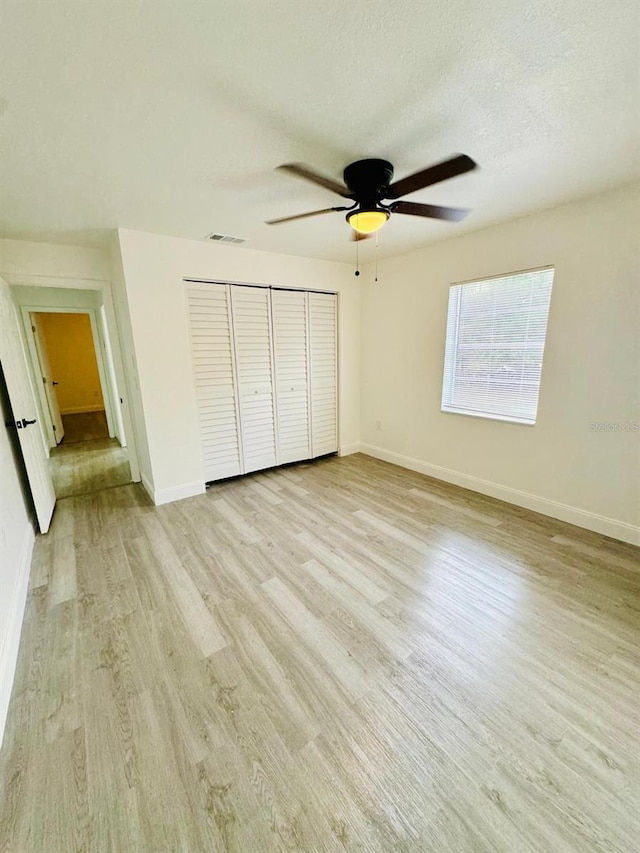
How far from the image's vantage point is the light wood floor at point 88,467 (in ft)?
12.4

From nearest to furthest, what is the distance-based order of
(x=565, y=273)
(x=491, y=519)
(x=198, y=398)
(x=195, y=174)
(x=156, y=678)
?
1. (x=156, y=678)
2. (x=195, y=174)
3. (x=565, y=273)
4. (x=491, y=519)
5. (x=198, y=398)

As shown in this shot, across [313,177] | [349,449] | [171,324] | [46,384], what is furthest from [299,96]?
[46,384]

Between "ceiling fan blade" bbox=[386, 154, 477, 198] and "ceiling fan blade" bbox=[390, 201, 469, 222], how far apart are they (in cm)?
8

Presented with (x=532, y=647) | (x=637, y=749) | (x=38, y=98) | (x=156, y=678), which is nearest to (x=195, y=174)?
(x=38, y=98)

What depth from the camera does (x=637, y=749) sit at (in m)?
1.24

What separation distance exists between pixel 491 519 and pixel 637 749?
1.73 metres

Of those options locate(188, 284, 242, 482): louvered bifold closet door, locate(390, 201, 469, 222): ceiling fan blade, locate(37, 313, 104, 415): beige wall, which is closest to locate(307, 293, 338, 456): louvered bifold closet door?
locate(188, 284, 242, 482): louvered bifold closet door

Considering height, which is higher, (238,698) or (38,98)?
(38,98)

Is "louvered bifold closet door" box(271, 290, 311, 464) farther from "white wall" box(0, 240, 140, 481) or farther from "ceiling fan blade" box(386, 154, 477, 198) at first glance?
"ceiling fan blade" box(386, 154, 477, 198)

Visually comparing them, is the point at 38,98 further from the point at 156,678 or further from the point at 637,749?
the point at 637,749

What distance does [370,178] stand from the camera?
182cm

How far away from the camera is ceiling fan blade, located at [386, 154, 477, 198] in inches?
56.2

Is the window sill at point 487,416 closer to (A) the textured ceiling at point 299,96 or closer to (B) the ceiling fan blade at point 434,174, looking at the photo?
(A) the textured ceiling at point 299,96

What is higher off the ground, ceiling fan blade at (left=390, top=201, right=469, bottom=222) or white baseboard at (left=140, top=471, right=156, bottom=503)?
ceiling fan blade at (left=390, top=201, right=469, bottom=222)
